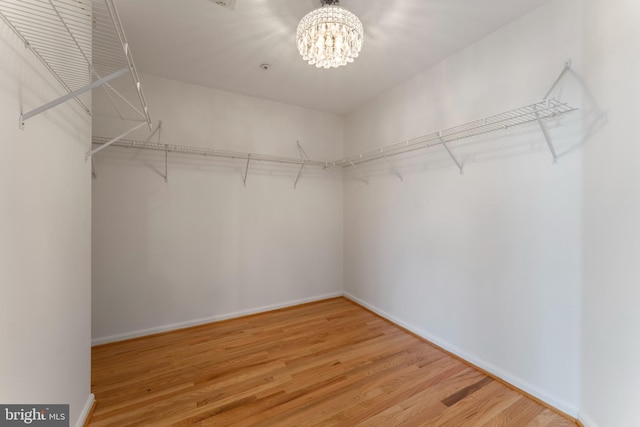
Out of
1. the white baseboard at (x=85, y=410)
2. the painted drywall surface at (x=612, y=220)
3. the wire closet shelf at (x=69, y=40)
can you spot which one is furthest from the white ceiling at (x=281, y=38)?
the white baseboard at (x=85, y=410)

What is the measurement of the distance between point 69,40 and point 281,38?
1.31 meters

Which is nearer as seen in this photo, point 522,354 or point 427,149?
point 522,354

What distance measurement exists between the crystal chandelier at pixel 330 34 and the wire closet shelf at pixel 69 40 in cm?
91

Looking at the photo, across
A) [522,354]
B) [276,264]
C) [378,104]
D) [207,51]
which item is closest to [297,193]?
[276,264]

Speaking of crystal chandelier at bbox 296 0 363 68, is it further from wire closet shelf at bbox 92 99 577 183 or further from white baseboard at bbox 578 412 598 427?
white baseboard at bbox 578 412 598 427

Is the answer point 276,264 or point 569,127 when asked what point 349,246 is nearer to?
point 276,264

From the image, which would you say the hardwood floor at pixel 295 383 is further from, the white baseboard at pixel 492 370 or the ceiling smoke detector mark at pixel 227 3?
the ceiling smoke detector mark at pixel 227 3

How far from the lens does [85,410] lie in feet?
4.87

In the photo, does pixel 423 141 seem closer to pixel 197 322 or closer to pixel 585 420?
pixel 585 420

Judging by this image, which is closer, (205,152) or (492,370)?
(492,370)

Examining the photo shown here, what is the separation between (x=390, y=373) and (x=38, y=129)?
2.52 metres

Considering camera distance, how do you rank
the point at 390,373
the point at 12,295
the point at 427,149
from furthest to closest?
the point at 427,149 < the point at 390,373 < the point at 12,295

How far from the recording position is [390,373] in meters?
1.94

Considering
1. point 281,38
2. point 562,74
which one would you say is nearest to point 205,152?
point 281,38
